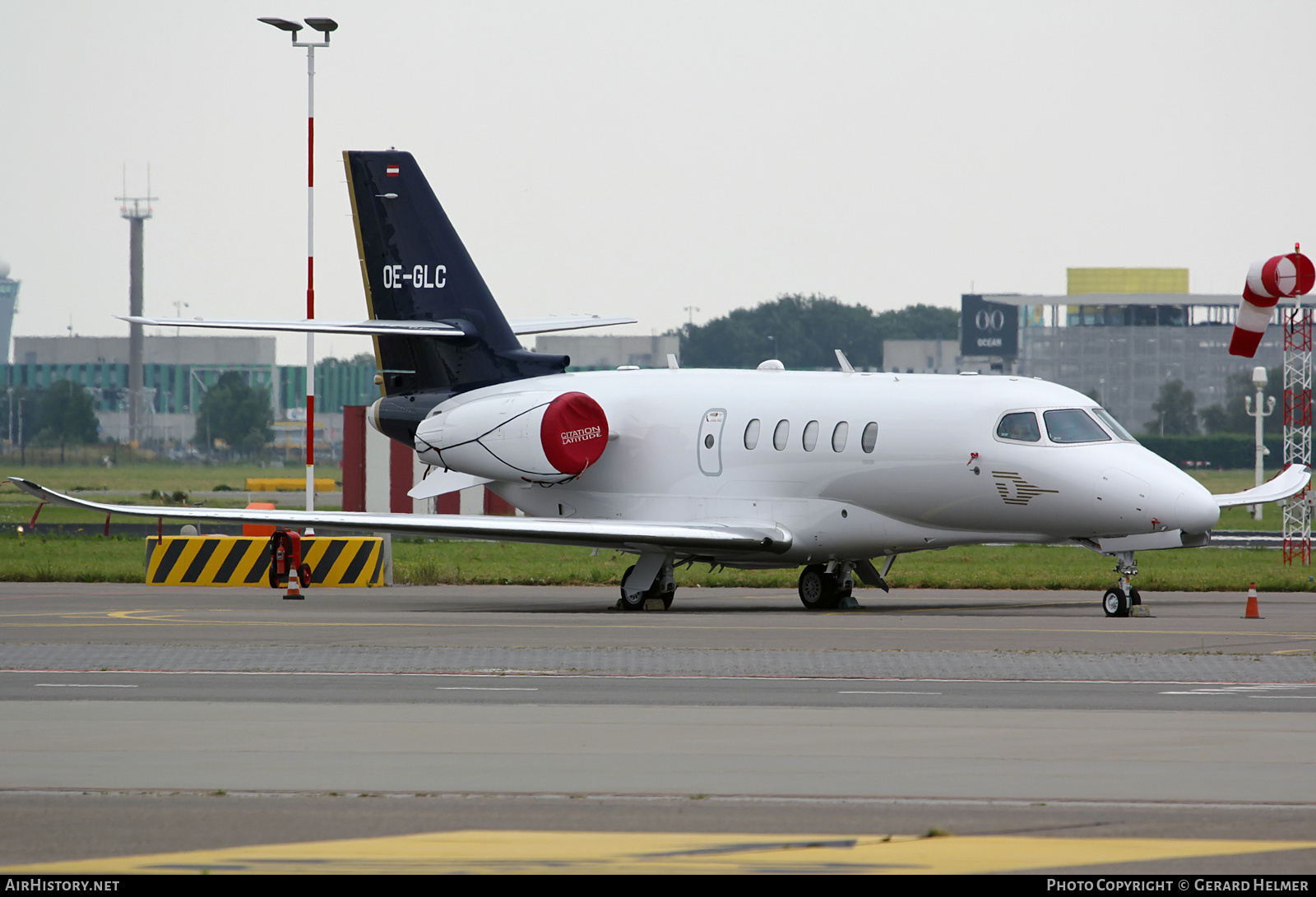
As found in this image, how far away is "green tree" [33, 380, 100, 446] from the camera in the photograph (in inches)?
4909

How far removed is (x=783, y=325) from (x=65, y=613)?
147m

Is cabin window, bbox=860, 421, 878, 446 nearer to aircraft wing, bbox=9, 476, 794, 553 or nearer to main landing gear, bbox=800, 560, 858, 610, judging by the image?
aircraft wing, bbox=9, 476, 794, 553

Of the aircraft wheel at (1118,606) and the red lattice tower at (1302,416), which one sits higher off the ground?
the red lattice tower at (1302,416)

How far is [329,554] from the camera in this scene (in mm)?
31625

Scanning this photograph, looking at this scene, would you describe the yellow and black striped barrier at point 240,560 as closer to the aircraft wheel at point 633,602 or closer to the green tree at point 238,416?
the aircraft wheel at point 633,602

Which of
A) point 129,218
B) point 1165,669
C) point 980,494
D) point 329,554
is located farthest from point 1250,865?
point 129,218

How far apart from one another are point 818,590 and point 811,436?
2.32 metres

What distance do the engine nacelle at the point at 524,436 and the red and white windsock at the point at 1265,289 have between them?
10.5 m

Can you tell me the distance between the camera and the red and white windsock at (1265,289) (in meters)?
29.2

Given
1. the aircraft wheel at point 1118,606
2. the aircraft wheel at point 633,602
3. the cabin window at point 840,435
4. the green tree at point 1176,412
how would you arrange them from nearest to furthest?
the aircraft wheel at point 1118,606, the cabin window at point 840,435, the aircraft wheel at point 633,602, the green tree at point 1176,412

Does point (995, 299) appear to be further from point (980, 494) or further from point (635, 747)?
point (635, 747)

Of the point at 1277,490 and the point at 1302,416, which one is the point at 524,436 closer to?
the point at 1277,490

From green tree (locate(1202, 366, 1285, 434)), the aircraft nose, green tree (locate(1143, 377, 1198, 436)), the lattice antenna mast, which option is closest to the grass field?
the lattice antenna mast

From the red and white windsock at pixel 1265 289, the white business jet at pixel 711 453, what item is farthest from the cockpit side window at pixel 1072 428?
the red and white windsock at pixel 1265 289
